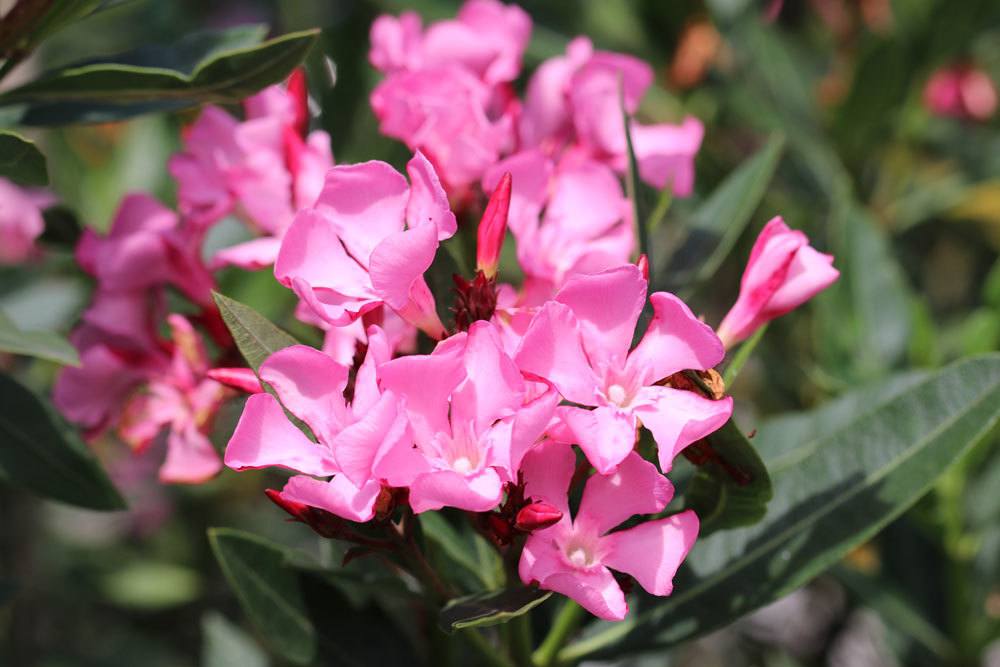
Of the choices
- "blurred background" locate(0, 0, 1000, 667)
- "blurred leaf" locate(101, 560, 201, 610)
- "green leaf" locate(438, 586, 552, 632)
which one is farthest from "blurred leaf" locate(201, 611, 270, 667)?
"blurred leaf" locate(101, 560, 201, 610)

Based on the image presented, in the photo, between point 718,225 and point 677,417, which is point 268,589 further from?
point 718,225

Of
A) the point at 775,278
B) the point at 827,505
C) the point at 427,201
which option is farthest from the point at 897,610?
the point at 427,201

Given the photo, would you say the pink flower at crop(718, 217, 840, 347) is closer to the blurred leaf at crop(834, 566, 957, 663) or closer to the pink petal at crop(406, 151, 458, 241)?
the pink petal at crop(406, 151, 458, 241)

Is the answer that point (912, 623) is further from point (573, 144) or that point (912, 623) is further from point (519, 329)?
point (519, 329)

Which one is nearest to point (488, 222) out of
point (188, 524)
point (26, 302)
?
point (26, 302)

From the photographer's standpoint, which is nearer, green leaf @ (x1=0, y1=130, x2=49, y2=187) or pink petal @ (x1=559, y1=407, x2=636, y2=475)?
pink petal @ (x1=559, y1=407, x2=636, y2=475)

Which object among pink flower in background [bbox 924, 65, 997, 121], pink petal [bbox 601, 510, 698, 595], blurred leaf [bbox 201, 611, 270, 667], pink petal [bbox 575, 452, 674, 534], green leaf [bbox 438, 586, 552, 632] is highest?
pink petal [bbox 575, 452, 674, 534]

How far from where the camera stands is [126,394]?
1.25 metres

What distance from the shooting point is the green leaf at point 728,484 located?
0.91 metres

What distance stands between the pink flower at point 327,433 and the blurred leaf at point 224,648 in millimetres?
852

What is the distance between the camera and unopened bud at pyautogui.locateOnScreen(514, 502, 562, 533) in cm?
85

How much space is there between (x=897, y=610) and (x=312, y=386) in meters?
1.07

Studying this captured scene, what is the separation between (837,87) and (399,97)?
1.35m

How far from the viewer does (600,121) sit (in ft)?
4.03
